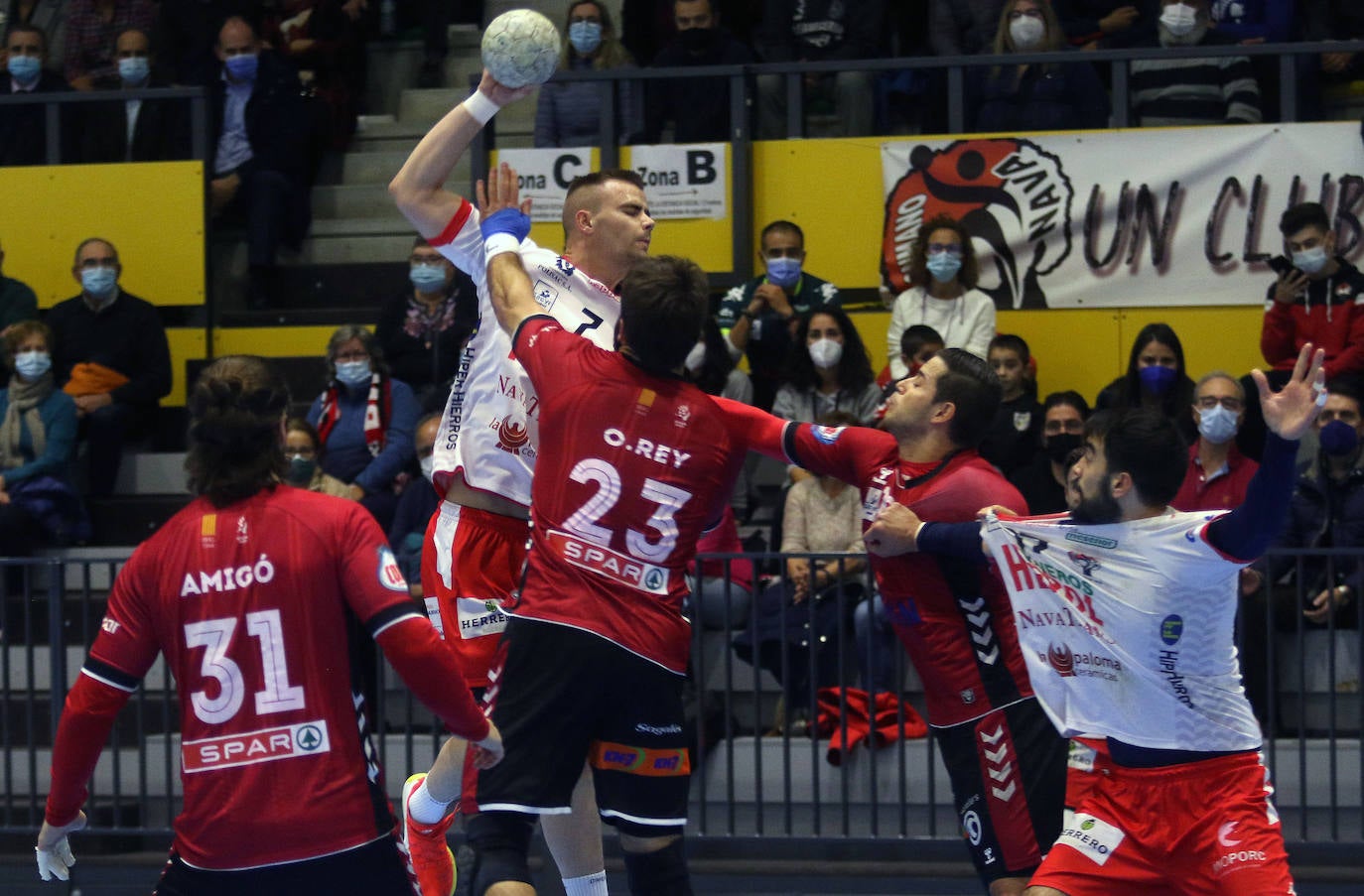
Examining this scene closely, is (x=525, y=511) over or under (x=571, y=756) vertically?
over

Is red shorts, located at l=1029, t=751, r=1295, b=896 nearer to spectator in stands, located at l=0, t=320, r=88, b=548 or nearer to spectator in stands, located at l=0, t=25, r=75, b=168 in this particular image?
spectator in stands, located at l=0, t=320, r=88, b=548

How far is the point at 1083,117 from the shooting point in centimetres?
1134

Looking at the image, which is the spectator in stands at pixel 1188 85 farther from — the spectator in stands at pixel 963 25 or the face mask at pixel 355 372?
the face mask at pixel 355 372

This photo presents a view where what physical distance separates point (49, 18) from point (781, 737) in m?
9.68

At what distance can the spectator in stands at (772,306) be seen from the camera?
1067 centimetres

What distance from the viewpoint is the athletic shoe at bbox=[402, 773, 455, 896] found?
637cm

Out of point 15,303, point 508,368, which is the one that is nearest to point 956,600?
point 508,368

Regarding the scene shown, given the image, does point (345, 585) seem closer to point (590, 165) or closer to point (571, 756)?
point (571, 756)

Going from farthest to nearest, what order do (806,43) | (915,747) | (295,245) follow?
1. (295,245)
2. (806,43)
3. (915,747)

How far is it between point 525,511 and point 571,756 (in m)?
1.11

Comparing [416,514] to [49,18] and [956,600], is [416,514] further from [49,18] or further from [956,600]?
[49,18]

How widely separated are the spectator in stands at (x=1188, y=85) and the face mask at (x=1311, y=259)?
1.30m

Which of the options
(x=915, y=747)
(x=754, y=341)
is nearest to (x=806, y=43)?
(x=754, y=341)

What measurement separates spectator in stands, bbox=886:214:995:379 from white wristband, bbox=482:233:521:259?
498 cm
